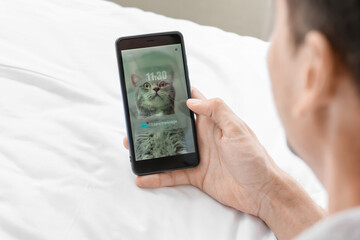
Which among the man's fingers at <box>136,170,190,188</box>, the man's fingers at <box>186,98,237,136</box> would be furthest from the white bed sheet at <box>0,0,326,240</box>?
the man's fingers at <box>186,98,237,136</box>

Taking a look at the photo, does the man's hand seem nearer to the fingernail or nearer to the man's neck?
the fingernail

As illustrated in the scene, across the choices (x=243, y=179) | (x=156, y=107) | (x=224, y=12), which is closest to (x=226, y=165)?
(x=243, y=179)

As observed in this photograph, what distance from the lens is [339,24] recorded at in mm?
451

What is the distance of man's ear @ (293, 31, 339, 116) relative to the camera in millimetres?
459

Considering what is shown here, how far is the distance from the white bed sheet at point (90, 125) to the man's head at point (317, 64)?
1.02ft

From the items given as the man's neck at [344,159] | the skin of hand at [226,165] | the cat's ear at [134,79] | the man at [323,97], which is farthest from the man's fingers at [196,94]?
the man's neck at [344,159]

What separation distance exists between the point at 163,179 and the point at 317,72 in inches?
17.9

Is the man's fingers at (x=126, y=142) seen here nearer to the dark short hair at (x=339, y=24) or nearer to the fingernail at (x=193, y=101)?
the fingernail at (x=193, y=101)

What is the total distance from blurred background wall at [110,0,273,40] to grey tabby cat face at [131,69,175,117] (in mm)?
1196

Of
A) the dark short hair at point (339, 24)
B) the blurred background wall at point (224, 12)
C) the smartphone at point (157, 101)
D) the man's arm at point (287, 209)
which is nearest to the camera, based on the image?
the dark short hair at point (339, 24)

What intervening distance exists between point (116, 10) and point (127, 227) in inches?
25.1

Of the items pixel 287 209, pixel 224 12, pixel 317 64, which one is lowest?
pixel 287 209

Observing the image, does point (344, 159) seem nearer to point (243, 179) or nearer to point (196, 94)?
point (243, 179)

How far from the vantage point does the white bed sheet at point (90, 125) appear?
0.79 metres
